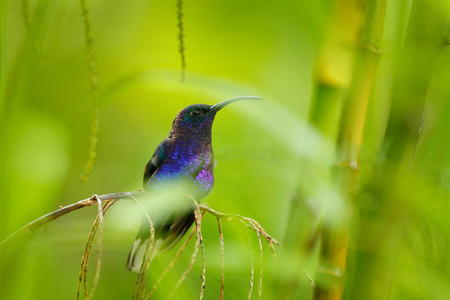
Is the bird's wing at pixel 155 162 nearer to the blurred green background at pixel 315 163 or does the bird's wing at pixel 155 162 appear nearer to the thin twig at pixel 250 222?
the blurred green background at pixel 315 163

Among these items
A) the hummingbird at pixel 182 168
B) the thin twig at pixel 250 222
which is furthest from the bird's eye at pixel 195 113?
the thin twig at pixel 250 222

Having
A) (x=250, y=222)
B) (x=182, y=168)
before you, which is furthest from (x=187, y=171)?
(x=250, y=222)

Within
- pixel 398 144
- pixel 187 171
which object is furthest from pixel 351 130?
pixel 187 171

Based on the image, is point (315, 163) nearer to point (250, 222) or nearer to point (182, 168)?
point (250, 222)

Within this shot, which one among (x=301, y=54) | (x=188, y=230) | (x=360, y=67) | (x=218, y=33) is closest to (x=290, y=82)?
(x=301, y=54)

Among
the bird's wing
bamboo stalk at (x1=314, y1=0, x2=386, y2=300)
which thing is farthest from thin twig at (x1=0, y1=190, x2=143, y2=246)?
the bird's wing

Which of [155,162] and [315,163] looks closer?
[315,163]

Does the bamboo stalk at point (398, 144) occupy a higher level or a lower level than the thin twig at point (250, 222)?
higher

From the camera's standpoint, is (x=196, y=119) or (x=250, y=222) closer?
(x=250, y=222)

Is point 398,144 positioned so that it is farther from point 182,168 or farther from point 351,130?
point 182,168
